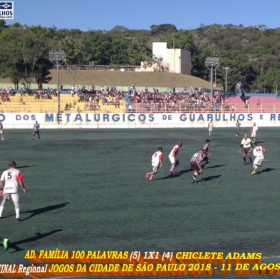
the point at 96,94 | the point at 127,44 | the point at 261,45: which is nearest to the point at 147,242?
the point at 96,94

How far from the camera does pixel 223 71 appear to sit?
322 feet

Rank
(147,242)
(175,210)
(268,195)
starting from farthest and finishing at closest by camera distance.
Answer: (268,195)
(175,210)
(147,242)

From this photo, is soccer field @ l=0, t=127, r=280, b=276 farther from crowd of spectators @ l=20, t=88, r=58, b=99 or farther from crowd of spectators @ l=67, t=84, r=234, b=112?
crowd of spectators @ l=20, t=88, r=58, b=99

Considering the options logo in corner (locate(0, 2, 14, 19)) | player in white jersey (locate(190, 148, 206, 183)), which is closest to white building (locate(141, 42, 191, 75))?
logo in corner (locate(0, 2, 14, 19))

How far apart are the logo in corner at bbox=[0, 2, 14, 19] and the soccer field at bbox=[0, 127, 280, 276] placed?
7213 millimetres

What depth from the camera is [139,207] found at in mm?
16203

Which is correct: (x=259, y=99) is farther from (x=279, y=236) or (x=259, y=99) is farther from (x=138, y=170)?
(x=279, y=236)

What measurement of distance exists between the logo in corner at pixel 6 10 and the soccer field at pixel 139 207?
23.7 ft

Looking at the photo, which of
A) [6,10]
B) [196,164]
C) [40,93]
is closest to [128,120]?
[40,93]

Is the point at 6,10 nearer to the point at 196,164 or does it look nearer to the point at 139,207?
the point at 196,164

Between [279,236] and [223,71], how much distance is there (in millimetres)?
87349

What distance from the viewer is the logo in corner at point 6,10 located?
955 inches

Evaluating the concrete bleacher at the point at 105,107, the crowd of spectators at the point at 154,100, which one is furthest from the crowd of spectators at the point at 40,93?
the crowd of spectators at the point at 154,100

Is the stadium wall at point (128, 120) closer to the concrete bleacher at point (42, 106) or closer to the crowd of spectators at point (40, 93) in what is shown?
the concrete bleacher at point (42, 106)
